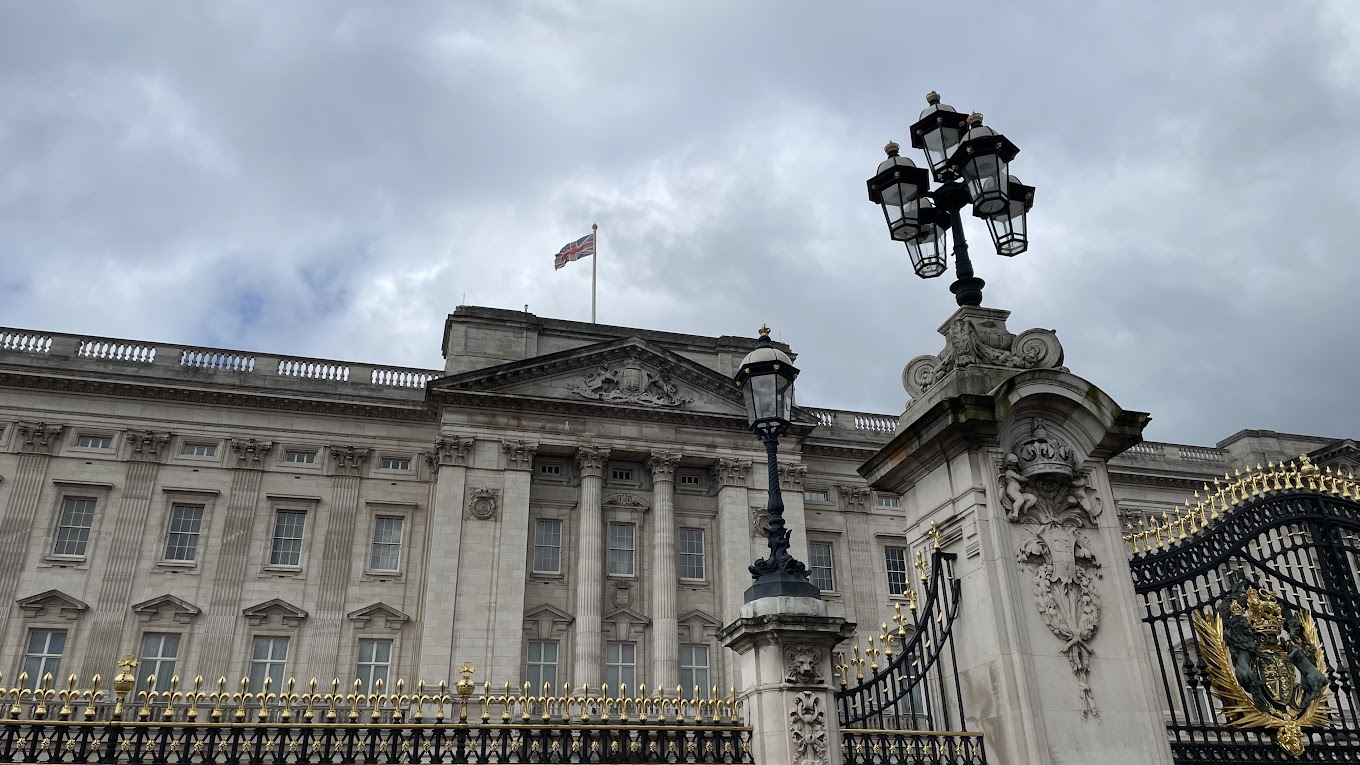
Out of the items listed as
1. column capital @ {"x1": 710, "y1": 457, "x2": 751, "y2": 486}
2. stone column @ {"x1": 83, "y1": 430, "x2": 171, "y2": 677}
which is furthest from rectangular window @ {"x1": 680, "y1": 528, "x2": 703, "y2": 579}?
stone column @ {"x1": 83, "y1": 430, "x2": 171, "y2": 677}

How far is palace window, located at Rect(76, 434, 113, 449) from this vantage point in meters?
34.9

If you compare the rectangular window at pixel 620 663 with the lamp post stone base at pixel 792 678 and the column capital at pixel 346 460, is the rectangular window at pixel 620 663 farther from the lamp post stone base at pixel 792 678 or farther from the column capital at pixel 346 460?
the lamp post stone base at pixel 792 678

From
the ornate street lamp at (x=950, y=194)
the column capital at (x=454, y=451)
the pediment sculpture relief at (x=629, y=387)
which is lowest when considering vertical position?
the ornate street lamp at (x=950, y=194)

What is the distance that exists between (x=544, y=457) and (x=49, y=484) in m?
17.2

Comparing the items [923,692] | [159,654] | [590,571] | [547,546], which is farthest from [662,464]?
[923,692]

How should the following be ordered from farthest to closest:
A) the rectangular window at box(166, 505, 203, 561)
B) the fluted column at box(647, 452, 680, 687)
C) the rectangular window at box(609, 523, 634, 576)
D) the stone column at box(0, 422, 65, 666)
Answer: the rectangular window at box(609, 523, 634, 576) → the fluted column at box(647, 452, 680, 687) → the rectangular window at box(166, 505, 203, 561) → the stone column at box(0, 422, 65, 666)

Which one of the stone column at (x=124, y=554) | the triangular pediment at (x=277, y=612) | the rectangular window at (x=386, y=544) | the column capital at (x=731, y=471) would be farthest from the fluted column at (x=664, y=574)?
the stone column at (x=124, y=554)

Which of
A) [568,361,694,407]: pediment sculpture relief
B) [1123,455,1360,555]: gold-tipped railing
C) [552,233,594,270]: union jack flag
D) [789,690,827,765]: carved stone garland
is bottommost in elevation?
[789,690,827,765]: carved stone garland

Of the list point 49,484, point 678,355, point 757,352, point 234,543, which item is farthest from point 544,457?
point 757,352

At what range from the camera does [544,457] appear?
37.9 metres

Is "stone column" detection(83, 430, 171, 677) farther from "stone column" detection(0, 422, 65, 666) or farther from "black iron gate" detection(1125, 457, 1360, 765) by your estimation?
"black iron gate" detection(1125, 457, 1360, 765)

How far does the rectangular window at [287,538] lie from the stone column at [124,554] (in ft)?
14.0

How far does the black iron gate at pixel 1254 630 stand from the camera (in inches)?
358

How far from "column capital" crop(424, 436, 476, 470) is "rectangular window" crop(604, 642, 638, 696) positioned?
8.63m
